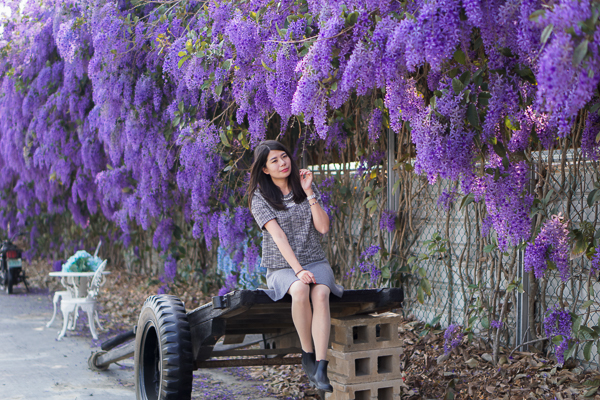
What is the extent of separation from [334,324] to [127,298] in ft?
17.2

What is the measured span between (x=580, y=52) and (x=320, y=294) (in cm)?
146

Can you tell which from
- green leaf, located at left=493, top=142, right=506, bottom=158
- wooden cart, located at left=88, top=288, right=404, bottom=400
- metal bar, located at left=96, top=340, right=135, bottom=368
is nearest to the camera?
green leaf, located at left=493, top=142, right=506, bottom=158

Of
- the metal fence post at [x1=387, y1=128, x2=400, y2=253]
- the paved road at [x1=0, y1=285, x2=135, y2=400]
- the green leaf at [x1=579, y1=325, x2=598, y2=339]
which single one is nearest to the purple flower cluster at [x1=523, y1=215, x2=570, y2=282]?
the green leaf at [x1=579, y1=325, x2=598, y2=339]

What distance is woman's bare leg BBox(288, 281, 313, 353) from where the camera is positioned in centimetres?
256

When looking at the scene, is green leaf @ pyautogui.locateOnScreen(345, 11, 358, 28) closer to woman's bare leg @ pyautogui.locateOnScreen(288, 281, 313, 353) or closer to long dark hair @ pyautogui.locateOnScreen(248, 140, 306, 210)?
long dark hair @ pyautogui.locateOnScreen(248, 140, 306, 210)

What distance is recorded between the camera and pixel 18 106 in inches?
316

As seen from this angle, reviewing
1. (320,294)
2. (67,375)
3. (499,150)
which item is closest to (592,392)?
(499,150)

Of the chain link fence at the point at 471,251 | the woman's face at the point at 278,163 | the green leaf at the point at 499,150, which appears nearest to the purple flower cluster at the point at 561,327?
the chain link fence at the point at 471,251

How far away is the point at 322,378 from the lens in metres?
2.52

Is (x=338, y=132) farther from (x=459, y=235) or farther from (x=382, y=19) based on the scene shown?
(x=382, y=19)

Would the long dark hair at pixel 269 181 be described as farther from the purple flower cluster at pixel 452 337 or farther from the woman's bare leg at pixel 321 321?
the purple flower cluster at pixel 452 337

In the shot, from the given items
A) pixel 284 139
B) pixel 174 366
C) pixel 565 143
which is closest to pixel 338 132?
pixel 284 139

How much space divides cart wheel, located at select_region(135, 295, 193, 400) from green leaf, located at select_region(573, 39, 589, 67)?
204 centimetres

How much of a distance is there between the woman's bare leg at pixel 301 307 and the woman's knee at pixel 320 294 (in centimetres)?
3
